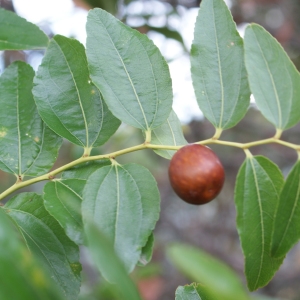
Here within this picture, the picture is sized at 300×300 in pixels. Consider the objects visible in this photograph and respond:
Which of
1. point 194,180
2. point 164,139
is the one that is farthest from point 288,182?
point 164,139

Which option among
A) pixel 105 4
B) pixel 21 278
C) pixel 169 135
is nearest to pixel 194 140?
pixel 105 4

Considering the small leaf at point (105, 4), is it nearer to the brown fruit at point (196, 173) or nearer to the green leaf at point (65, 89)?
the green leaf at point (65, 89)

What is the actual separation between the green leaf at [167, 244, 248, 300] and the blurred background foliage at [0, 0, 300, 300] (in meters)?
1.77

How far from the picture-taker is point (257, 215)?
0.85 metres

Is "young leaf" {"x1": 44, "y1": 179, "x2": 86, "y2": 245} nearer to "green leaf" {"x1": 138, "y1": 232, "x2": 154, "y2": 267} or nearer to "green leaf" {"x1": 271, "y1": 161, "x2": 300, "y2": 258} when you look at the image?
"green leaf" {"x1": 138, "y1": 232, "x2": 154, "y2": 267}

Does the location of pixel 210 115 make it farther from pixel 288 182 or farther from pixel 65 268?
pixel 65 268

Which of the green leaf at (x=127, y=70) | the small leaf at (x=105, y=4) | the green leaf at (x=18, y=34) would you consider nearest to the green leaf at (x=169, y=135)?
the green leaf at (x=127, y=70)

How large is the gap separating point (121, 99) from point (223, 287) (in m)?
0.48

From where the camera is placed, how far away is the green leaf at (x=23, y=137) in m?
0.97

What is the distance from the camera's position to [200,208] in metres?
4.60

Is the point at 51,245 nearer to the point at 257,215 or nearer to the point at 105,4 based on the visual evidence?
the point at 257,215

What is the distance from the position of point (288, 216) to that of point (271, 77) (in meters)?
0.26

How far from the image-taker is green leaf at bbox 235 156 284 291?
84 centimetres

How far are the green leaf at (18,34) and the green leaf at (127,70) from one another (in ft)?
0.61
